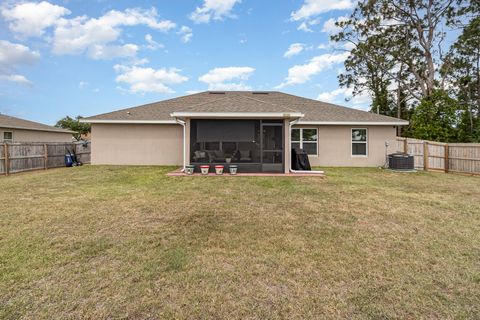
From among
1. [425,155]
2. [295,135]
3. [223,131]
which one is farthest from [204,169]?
[425,155]

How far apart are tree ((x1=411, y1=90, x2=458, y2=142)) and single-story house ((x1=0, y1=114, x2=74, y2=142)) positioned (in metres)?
28.1

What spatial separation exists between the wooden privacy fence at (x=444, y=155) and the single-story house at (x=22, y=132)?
82.7ft

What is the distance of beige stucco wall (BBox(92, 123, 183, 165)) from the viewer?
13461 mm

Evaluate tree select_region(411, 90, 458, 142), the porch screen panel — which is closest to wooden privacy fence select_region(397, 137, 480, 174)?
tree select_region(411, 90, 458, 142)

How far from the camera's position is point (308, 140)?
13.8 meters

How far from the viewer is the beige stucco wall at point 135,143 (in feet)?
44.2

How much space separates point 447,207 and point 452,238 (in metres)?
2.34

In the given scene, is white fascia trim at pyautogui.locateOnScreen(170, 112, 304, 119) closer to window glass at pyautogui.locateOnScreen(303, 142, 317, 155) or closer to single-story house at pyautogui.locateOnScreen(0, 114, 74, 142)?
window glass at pyautogui.locateOnScreen(303, 142, 317, 155)

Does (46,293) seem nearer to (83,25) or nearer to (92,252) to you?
(92,252)

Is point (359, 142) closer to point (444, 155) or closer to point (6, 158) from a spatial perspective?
point (444, 155)

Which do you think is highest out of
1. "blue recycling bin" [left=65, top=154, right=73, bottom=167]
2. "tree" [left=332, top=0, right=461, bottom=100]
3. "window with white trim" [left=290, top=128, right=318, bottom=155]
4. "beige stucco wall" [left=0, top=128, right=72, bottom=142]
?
"tree" [left=332, top=0, right=461, bottom=100]

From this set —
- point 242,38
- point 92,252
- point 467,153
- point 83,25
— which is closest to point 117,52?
point 83,25

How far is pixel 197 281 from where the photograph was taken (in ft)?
8.98

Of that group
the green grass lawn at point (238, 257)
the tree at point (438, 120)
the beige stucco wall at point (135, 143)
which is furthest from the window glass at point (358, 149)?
the beige stucco wall at point (135, 143)
